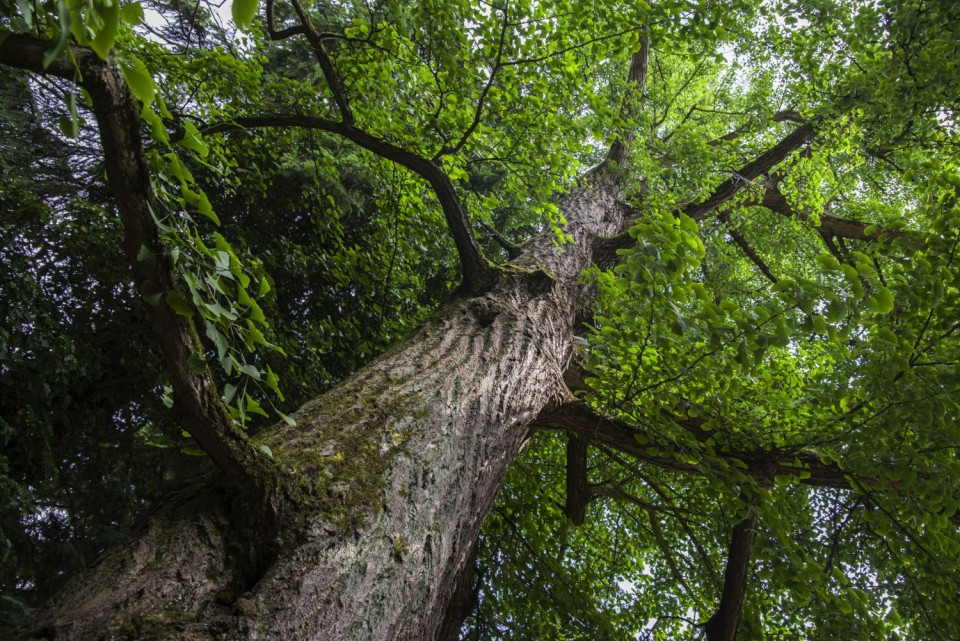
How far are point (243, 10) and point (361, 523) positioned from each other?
1278mm

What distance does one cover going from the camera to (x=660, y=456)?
9.41 ft

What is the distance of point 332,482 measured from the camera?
1.63 metres

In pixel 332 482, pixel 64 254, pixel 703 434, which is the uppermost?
pixel 703 434

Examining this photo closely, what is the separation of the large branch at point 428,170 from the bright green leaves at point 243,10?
2064 mm

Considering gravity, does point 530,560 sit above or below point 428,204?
below

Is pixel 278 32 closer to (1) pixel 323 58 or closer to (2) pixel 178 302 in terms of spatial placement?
(1) pixel 323 58

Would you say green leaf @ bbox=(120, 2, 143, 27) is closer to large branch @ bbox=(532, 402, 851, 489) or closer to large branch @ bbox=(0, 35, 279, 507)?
large branch @ bbox=(0, 35, 279, 507)

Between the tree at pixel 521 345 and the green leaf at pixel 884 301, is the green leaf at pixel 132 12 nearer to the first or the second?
the tree at pixel 521 345

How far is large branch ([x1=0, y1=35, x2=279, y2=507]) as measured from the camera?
109 centimetres

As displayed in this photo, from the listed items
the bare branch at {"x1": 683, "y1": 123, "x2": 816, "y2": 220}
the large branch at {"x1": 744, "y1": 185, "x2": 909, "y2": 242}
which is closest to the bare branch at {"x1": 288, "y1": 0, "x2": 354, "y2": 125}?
the bare branch at {"x1": 683, "y1": 123, "x2": 816, "y2": 220}

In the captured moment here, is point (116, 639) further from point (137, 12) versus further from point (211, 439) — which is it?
point (137, 12)

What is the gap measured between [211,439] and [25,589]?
4763 mm

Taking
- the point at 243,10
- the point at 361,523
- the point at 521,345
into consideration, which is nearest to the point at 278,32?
the point at 521,345

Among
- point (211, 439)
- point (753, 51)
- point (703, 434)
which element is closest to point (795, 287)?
point (703, 434)
